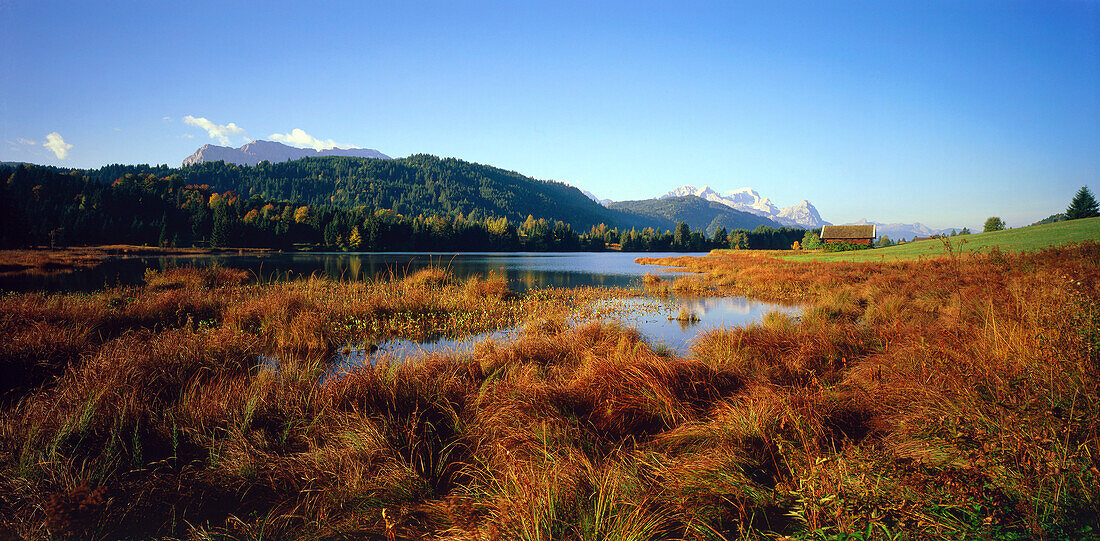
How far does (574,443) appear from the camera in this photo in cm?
364

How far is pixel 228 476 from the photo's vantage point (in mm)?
3227

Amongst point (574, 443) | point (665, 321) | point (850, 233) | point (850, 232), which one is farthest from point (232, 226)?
point (850, 232)

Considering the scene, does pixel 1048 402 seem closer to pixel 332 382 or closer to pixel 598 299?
pixel 332 382

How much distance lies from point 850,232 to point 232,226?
109m

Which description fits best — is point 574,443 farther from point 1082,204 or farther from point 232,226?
point 232,226

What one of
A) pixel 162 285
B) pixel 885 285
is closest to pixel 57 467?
pixel 162 285

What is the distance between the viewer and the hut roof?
6975 centimetres

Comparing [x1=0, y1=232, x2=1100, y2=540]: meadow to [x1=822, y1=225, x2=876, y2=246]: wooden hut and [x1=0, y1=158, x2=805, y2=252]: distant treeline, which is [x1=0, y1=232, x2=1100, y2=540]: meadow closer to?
[x1=0, y1=158, x2=805, y2=252]: distant treeline

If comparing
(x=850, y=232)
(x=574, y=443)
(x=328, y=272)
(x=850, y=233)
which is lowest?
(x=328, y=272)

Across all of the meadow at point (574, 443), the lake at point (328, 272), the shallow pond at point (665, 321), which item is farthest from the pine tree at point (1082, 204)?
the meadow at point (574, 443)

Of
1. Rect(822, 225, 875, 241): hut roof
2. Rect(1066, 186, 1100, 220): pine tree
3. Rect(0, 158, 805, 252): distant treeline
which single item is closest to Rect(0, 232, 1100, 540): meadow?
Rect(1066, 186, 1100, 220): pine tree

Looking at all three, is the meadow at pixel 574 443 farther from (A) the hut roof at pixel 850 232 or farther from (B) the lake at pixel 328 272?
(A) the hut roof at pixel 850 232

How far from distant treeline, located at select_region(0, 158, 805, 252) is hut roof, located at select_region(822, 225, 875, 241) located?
1867 inches

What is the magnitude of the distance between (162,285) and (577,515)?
1932 cm
